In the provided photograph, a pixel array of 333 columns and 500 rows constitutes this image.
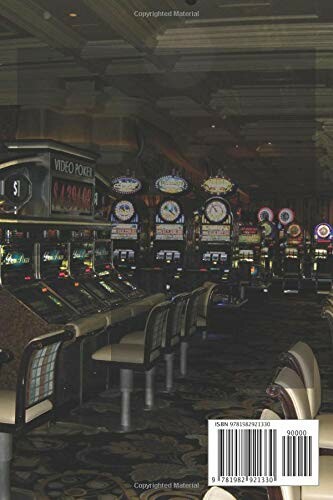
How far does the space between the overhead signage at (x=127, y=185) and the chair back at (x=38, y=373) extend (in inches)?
267

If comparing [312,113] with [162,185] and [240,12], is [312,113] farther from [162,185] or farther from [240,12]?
[240,12]

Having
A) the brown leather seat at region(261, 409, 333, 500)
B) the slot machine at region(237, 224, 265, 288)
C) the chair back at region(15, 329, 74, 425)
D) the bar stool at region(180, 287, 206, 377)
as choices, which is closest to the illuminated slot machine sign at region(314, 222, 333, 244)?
the slot machine at region(237, 224, 265, 288)

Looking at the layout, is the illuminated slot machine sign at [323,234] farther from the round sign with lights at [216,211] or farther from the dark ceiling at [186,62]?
the round sign with lights at [216,211]

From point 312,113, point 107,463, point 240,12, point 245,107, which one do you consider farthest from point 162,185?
point 107,463

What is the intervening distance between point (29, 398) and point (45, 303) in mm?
1299

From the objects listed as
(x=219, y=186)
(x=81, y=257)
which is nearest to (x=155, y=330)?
(x=81, y=257)

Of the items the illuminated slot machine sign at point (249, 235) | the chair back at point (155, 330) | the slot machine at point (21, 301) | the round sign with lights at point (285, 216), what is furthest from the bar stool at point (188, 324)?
the round sign with lights at point (285, 216)

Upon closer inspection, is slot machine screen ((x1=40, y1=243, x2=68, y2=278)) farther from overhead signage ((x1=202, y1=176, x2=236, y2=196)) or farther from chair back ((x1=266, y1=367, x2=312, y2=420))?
overhead signage ((x1=202, y1=176, x2=236, y2=196))

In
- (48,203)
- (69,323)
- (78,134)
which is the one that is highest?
(78,134)

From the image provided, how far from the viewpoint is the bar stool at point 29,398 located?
3033 mm

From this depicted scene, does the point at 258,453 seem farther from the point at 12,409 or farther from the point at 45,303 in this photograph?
the point at 45,303

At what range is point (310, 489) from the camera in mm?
2414

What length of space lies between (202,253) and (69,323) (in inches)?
255

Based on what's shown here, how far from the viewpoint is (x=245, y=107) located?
9398 mm
